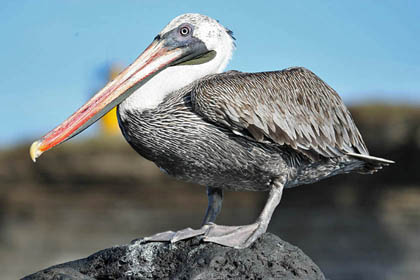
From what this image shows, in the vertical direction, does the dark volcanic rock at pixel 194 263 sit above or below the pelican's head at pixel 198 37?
below

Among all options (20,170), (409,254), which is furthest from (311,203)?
(20,170)

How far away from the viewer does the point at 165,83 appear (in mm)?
2977

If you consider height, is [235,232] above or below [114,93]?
below

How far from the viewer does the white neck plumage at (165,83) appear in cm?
290

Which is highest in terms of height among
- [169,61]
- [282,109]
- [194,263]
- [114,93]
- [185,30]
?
[185,30]

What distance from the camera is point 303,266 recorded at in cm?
274

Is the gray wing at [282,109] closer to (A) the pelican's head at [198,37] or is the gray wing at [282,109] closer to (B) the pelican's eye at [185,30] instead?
(A) the pelican's head at [198,37]

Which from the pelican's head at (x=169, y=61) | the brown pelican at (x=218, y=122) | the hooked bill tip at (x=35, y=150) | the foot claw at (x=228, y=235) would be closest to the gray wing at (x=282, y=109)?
the brown pelican at (x=218, y=122)

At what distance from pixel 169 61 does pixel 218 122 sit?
0.47 metres

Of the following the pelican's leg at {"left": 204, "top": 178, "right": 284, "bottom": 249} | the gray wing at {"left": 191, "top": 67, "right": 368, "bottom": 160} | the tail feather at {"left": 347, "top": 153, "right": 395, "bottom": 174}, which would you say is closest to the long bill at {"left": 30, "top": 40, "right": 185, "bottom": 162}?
the gray wing at {"left": 191, "top": 67, "right": 368, "bottom": 160}

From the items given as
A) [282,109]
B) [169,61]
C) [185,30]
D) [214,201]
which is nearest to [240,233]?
[214,201]

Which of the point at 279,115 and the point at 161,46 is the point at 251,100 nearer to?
the point at 279,115

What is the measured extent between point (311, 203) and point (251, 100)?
196 inches

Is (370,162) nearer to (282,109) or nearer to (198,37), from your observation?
(282,109)
